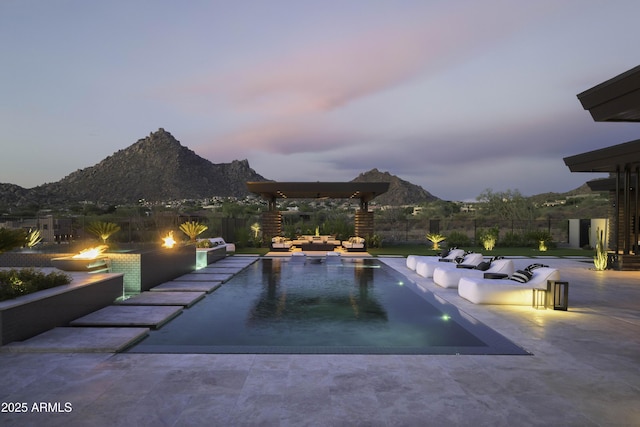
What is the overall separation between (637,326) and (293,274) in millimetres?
8631

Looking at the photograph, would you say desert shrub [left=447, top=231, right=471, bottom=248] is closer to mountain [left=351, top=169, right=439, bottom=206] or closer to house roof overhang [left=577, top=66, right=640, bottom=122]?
house roof overhang [left=577, top=66, right=640, bottom=122]

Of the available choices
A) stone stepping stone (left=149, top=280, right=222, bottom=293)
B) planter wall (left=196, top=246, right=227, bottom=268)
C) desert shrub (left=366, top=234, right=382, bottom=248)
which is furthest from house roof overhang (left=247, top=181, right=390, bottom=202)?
stone stepping stone (left=149, top=280, right=222, bottom=293)

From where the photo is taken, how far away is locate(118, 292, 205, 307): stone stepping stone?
793 cm

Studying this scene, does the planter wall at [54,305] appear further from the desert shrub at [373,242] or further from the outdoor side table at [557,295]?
the desert shrub at [373,242]

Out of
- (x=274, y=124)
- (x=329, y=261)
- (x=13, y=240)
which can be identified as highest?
(x=274, y=124)

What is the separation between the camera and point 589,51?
19.5 metres

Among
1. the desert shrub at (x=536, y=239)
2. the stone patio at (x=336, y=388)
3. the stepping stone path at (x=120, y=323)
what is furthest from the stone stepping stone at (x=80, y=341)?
the desert shrub at (x=536, y=239)

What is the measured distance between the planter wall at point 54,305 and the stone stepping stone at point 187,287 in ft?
5.26

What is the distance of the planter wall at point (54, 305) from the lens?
519 centimetres

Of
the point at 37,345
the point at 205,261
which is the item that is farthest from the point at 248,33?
the point at 37,345

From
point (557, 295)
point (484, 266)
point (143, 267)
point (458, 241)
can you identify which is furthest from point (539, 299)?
point (458, 241)

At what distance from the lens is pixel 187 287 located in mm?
9891

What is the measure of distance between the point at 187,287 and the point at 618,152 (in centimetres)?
1356

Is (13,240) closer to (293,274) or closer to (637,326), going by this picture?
(293,274)
